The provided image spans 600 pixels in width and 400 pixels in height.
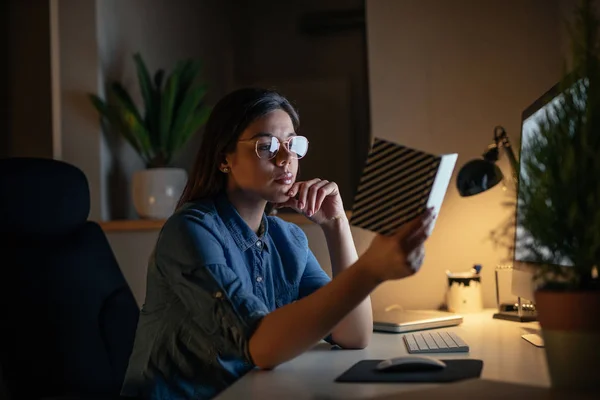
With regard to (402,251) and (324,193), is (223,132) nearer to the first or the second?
(324,193)

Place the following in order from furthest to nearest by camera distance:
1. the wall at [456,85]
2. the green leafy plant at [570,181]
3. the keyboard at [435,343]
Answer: the wall at [456,85]
the keyboard at [435,343]
the green leafy plant at [570,181]

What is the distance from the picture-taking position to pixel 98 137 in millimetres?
2289

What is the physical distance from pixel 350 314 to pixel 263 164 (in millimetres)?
343

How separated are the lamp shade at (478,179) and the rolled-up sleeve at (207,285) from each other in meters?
0.66

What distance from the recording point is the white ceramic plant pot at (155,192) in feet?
7.36

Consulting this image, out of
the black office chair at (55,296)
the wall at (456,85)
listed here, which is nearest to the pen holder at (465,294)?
the wall at (456,85)

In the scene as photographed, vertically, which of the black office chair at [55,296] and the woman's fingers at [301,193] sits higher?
the woman's fingers at [301,193]

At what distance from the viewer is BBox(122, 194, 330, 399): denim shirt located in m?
1.13

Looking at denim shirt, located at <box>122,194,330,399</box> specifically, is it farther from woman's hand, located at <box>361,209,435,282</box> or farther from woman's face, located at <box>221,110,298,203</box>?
woman's hand, located at <box>361,209,435,282</box>

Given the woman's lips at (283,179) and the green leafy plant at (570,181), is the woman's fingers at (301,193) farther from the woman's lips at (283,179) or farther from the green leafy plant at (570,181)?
the green leafy plant at (570,181)

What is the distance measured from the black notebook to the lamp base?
2.69 feet

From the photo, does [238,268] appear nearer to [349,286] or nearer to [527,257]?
[349,286]

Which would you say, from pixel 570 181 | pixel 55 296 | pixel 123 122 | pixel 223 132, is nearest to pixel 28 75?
pixel 123 122

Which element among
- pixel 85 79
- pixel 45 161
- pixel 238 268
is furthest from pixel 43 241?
pixel 85 79
